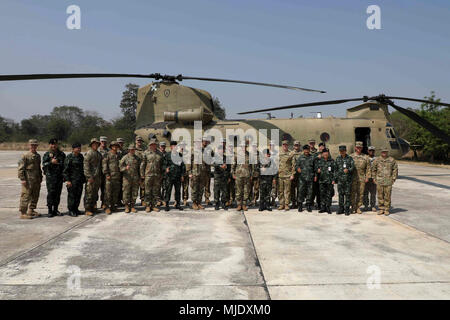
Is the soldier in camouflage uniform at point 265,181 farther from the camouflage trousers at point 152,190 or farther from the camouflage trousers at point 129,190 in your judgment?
the camouflage trousers at point 129,190

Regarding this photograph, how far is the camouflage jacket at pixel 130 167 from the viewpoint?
25.0ft

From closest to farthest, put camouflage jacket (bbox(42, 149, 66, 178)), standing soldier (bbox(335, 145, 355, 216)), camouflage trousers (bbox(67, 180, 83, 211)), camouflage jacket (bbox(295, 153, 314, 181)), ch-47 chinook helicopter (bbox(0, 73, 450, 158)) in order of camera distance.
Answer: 1. camouflage jacket (bbox(42, 149, 66, 178))
2. camouflage trousers (bbox(67, 180, 83, 211))
3. standing soldier (bbox(335, 145, 355, 216))
4. camouflage jacket (bbox(295, 153, 314, 181))
5. ch-47 chinook helicopter (bbox(0, 73, 450, 158))

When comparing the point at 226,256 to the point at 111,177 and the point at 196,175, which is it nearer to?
the point at 196,175

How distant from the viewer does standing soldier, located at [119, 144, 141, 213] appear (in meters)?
7.60

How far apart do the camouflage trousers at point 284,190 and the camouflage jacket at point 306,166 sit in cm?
37

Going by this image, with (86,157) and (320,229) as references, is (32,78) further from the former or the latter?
(320,229)

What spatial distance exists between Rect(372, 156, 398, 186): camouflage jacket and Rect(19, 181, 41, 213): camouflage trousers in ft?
26.6

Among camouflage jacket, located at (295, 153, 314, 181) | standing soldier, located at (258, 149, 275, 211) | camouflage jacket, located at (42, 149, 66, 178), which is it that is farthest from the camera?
standing soldier, located at (258, 149, 275, 211)

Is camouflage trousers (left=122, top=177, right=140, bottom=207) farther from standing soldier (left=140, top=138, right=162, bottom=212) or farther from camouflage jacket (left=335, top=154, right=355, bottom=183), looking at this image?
camouflage jacket (left=335, top=154, right=355, bottom=183)

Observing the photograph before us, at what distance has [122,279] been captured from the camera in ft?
12.5

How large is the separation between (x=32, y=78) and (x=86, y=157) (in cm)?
200

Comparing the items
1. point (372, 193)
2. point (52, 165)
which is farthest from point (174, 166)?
point (372, 193)

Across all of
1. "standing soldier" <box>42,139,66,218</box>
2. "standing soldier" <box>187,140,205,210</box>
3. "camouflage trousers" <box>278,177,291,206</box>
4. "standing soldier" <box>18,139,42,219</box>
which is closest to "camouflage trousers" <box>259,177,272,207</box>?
"camouflage trousers" <box>278,177,291,206</box>

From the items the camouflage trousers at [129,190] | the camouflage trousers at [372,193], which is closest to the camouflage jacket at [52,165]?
the camouflage trousers at [129,190]
